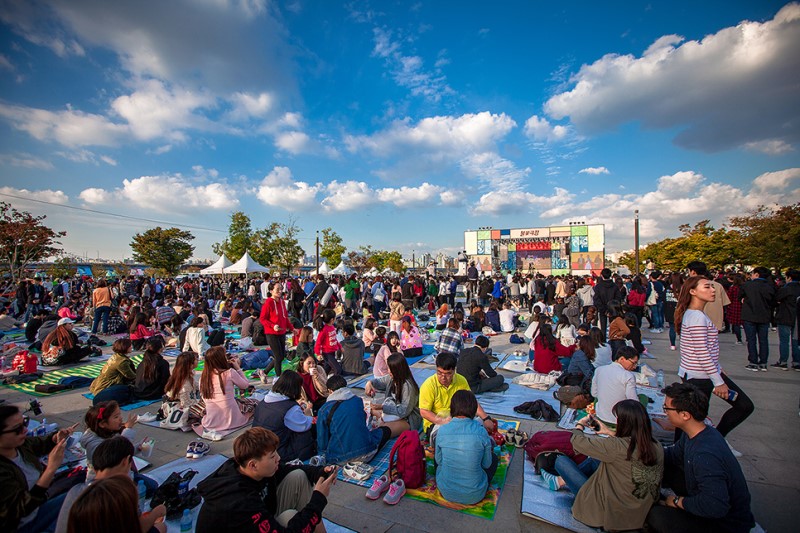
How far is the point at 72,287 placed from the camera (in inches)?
796

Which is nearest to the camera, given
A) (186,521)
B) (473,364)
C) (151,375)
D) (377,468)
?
(186,521)

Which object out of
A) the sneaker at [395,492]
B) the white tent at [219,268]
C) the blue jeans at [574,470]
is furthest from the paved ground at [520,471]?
the white tent at [219,268]

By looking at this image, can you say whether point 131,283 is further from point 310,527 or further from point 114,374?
point 310,527

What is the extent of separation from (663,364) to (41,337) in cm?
1492

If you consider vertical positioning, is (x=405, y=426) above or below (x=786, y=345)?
below

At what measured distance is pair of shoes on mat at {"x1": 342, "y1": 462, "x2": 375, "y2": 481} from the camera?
11.5ft

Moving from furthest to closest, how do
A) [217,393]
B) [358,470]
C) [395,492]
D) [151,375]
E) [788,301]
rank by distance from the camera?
[788,301] → [151,375] → [217,393] → [358,470] → [395,492]

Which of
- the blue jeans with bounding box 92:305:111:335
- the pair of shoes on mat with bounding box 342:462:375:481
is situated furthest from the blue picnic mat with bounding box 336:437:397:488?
the blue jeans with bounding box 92:305:111:335

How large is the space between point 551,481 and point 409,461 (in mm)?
1301

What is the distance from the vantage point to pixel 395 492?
315cm

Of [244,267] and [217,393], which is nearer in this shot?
[217,393]

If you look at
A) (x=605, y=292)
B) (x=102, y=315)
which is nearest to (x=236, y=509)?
(x=605, y=292)

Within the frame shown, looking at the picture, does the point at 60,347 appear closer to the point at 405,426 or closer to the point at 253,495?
the point at 405,426

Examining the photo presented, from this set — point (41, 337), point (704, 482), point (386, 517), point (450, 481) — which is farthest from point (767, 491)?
point (41, 337)
